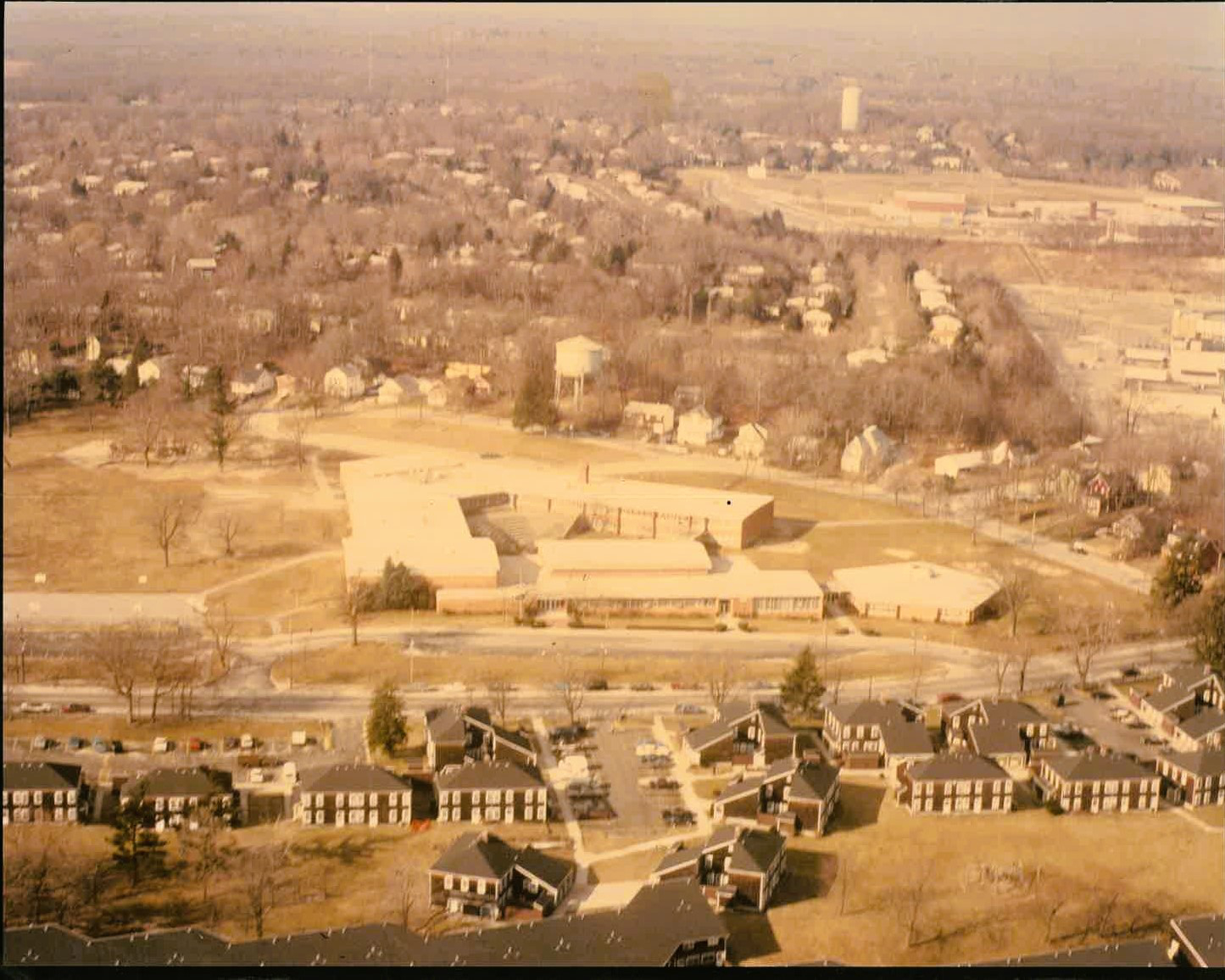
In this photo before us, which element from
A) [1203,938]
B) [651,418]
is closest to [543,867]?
[1203,938]

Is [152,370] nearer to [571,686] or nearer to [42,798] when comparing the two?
[571,686]

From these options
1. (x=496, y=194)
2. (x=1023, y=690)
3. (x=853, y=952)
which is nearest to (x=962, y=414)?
(x=1023, y=690)

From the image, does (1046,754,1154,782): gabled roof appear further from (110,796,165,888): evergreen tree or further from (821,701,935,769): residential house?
(110,796,165,888): evergreen tree

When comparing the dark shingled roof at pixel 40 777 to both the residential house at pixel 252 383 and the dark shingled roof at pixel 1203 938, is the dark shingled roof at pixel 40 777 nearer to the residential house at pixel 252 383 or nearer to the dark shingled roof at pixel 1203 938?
the dark shingled roof at pixel 1203 938

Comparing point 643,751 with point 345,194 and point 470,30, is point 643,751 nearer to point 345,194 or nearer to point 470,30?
point 470,30

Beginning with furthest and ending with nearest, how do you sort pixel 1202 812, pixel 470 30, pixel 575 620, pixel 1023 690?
pixel 470 30 → pixel 575 620 → pixel 1023 690 → pixel 1202 812
